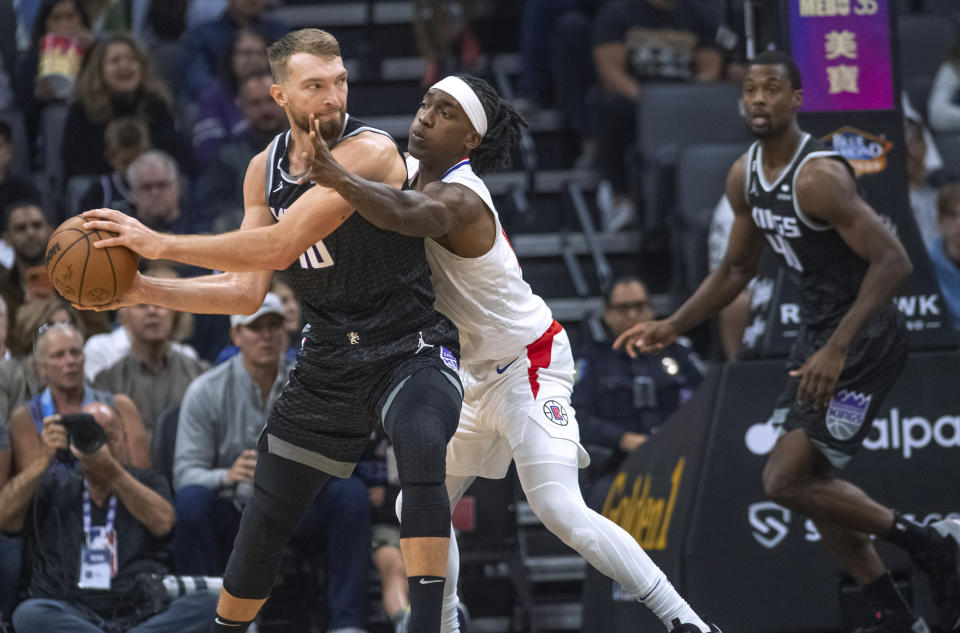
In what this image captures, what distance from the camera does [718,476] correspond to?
661 cm

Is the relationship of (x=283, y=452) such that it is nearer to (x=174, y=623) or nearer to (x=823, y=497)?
(x=174, y=623)

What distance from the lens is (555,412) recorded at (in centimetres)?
505

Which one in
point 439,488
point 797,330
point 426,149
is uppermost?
point 426,149

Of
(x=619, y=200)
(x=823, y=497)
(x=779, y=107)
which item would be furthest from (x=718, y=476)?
(x=619, y=200)

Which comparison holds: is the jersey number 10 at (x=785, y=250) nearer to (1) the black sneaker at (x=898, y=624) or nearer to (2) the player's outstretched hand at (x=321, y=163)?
(1) the black sneaker at (x=898, y=624)

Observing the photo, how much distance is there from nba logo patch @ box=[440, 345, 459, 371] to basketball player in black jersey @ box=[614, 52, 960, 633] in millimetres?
1473

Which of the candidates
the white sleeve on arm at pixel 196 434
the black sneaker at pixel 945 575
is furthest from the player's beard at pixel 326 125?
the black sneaker at pixel 945 575

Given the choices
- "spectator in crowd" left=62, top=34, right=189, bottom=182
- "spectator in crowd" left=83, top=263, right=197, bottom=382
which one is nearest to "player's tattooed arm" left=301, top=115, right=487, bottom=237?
"spectator in crowd" left=83, top=263, right=197, bottom=382

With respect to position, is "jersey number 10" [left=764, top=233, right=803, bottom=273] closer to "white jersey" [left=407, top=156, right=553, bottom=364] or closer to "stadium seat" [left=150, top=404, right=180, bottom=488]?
"white jersey" [left=407, top=156, right=553, bottom=364]

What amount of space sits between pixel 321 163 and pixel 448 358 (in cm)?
88

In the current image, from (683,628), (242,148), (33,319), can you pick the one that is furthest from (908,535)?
(242,148)

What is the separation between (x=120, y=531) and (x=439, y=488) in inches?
104

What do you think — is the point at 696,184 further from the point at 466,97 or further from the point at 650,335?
the point at 466,97

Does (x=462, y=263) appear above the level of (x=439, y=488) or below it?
above
